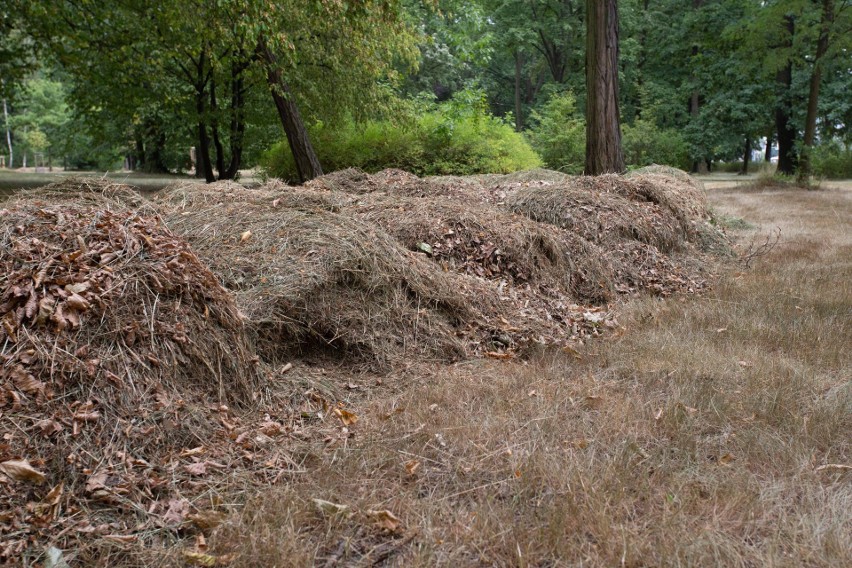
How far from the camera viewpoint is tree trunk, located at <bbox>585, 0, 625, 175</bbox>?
977 centimetres

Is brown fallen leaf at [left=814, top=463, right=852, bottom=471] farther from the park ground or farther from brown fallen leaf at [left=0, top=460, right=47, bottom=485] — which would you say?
brown fallen leaf at [left=0, top=460, right=47, bottom=485]

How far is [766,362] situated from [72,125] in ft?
112

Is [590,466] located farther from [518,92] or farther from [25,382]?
[518,92]

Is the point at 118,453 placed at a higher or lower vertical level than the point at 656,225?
lower

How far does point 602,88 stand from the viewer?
9875mm

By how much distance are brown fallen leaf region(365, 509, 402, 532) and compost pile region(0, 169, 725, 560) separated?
541mm

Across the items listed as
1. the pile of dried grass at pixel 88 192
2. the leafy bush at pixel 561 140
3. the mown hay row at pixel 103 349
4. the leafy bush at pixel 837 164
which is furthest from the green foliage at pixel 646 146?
the mown hay row at pixel 103 349

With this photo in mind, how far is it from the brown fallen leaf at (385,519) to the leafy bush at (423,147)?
410 inches

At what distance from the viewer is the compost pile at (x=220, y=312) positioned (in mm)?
2385

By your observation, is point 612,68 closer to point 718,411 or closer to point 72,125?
point 718,411

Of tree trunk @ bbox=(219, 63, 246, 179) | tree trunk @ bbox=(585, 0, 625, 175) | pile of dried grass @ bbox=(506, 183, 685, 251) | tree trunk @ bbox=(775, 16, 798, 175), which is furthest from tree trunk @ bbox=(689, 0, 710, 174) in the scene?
pile of dried grass @ bbox=(506, 183, 685, 251)

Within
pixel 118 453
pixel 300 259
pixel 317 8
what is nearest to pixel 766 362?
pixel 300 259

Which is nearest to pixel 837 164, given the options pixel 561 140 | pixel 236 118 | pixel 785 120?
pixel 785 120

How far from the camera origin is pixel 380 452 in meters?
2.79
